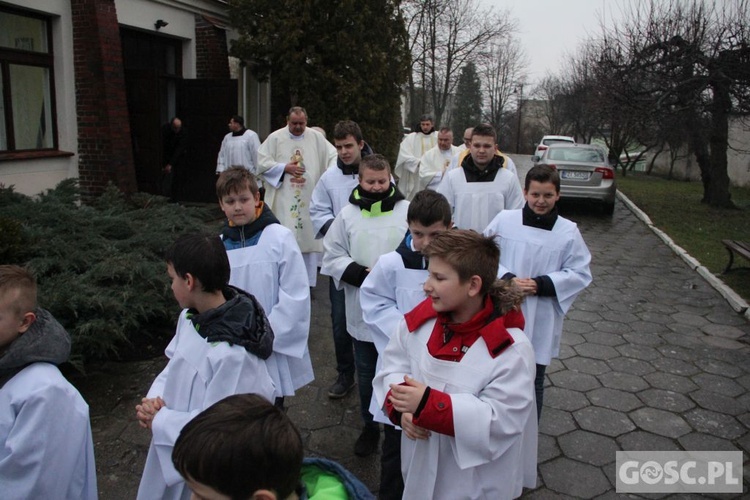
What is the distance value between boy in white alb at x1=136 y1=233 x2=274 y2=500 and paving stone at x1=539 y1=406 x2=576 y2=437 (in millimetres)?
2456

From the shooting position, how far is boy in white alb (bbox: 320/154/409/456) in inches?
140

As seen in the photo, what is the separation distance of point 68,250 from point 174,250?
3.56 m

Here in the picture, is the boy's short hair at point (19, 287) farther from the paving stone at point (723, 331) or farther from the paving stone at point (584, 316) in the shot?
the paving stone at point (723, 331)

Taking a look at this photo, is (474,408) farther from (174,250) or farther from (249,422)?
(174,250)

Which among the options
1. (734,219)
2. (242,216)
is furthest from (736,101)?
(242,216)

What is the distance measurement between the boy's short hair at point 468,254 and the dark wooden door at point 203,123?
1019cm

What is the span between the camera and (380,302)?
2998 millimetres

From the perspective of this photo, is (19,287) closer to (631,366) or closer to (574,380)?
(574,380)

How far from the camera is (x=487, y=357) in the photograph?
6.83 ft

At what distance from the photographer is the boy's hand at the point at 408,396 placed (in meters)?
1.98

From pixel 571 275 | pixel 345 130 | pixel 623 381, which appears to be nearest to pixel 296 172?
pixel 345 130

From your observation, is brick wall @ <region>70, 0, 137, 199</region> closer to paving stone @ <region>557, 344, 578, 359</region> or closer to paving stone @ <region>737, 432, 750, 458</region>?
paving stone @ <region>557, 344, 578, 359</region>

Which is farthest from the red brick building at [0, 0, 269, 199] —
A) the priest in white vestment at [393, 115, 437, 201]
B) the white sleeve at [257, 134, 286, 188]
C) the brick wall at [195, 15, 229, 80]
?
the priest in white vestment at [393, 115, 437, 201]

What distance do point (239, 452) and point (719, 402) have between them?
14.4 feet
